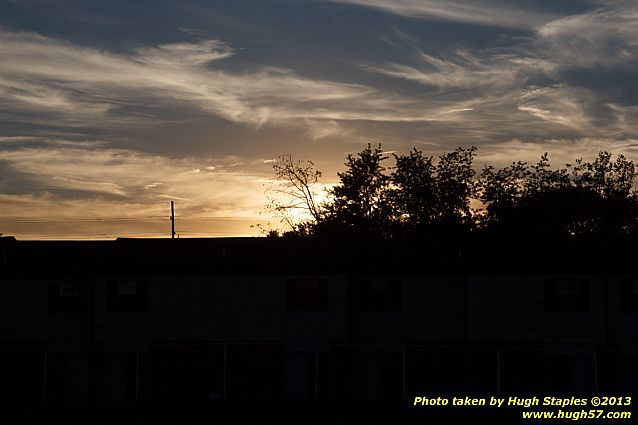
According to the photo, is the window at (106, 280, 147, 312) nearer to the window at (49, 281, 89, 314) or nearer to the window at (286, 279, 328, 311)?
the window at (49, 281, 89, 314)

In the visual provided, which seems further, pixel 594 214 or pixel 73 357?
pixel 594 214

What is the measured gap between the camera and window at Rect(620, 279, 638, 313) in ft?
138

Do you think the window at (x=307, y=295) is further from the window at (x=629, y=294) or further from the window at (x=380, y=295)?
the window at (x=629, y=294)

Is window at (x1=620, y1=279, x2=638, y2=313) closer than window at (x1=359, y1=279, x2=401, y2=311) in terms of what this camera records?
Yes

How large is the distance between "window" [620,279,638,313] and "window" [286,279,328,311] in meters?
13.8

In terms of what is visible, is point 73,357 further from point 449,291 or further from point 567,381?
point 567,381

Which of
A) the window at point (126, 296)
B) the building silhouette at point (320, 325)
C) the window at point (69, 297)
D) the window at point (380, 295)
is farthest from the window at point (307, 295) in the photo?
the window at point (69, 297)

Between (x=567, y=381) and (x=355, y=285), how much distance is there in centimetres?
1090

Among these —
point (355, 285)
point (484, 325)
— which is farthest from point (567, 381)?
point (355, 285)

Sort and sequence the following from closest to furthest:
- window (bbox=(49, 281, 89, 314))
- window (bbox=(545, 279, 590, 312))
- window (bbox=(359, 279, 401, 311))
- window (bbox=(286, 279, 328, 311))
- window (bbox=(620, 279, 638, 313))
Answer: window (bbox=(620, 279, 638, 313)), window (bbox=(545, 279, 590, 312)), window (bbox=(286, 279, 328, 311)), window (bbox=(359, 279, 401, 311)), window (bbox=(49, 281, 89, 314))

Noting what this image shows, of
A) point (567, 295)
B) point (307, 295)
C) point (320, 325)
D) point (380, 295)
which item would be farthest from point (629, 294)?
point (307, 295)

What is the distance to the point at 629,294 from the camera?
1658 inches

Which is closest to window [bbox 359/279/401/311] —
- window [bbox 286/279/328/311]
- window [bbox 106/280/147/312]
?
window [bbox 286/279/328/311]

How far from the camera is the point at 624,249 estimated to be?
44.6 metres
